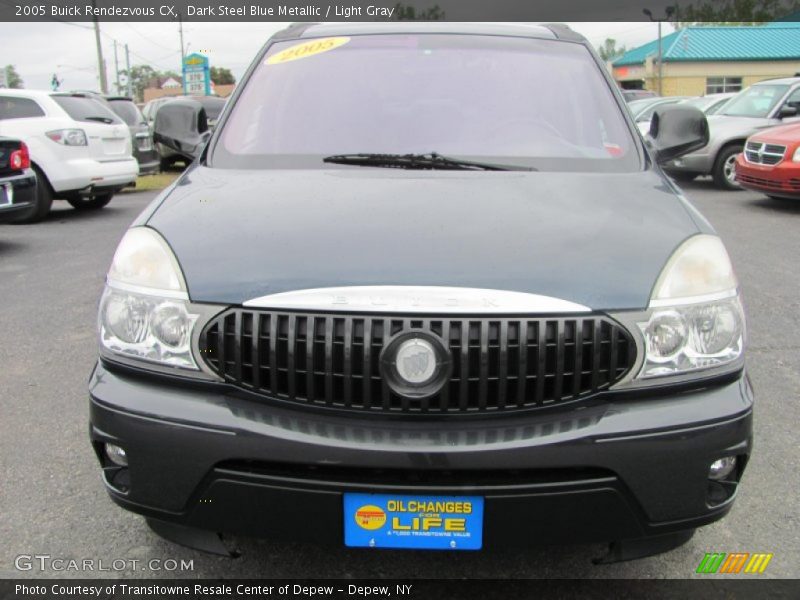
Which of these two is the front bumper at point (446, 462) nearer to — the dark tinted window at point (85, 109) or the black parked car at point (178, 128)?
the black parked car at point (178, 128)

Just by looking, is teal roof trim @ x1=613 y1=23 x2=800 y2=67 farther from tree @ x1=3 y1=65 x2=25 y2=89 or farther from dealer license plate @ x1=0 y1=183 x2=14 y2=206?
dealer license plate @ x1=0 y1=183 x2=14 y2=206

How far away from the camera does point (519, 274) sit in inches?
78.2

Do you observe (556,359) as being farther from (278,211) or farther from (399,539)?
(278,211)

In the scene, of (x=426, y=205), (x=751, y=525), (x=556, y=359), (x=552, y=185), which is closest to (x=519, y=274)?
(x=556, y=359)

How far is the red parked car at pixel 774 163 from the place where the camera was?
31.2 feet

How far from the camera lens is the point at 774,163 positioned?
9766 millimetres

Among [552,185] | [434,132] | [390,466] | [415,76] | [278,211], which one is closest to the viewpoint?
[390,466]

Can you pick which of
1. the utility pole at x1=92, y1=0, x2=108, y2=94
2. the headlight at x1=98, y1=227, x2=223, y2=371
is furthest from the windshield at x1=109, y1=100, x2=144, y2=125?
the utility pole at x1=92, y1=0, x2=108, y2=94

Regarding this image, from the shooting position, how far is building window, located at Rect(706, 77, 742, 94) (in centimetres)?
4675

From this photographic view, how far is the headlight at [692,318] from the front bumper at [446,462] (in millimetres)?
103

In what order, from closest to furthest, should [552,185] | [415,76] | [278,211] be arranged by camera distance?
1. [278,211]
2. [552,185]
3. [415,76]

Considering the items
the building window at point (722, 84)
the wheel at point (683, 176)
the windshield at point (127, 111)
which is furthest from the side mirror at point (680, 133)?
the building window at point (722, 84)

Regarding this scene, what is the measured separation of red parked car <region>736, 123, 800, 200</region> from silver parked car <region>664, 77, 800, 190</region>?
1592 millimetres

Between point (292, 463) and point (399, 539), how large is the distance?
346 mm
